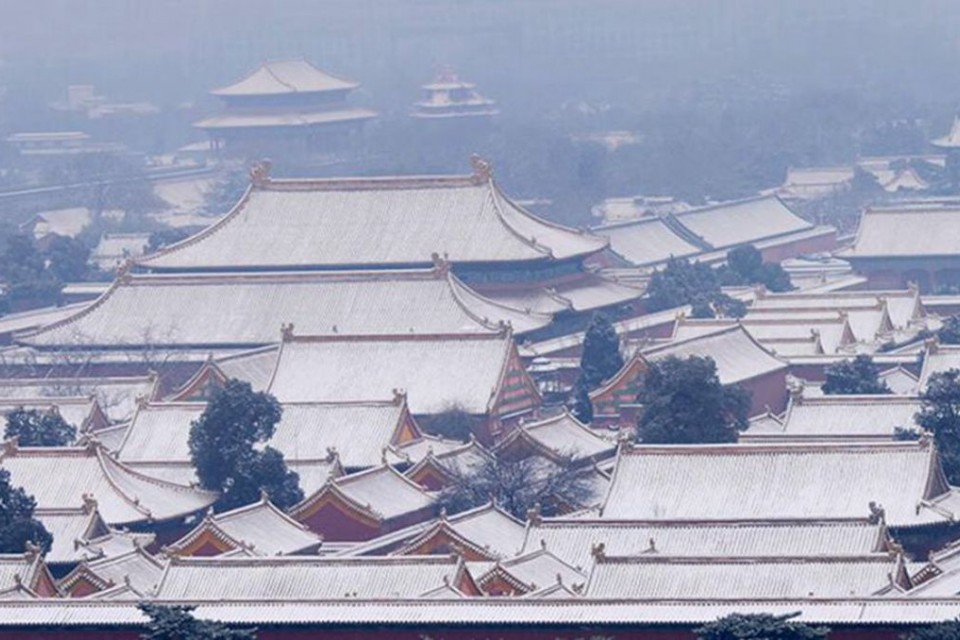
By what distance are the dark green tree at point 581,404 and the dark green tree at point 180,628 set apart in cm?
2174

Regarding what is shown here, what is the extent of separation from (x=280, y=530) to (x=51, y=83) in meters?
95.5

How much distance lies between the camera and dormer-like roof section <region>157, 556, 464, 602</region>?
122 ft

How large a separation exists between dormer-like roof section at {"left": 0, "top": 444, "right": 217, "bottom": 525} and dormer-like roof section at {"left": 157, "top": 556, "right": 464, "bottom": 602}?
6.68m

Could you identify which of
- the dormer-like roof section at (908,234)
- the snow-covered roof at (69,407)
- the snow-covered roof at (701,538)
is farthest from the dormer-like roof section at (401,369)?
the dormer-like roof section at (908,234)

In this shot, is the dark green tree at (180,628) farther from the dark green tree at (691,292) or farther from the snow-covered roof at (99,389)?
the dark green tree at (691,292)

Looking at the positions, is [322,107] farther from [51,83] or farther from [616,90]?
[51,83]

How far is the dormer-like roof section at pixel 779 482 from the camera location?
1686 inches

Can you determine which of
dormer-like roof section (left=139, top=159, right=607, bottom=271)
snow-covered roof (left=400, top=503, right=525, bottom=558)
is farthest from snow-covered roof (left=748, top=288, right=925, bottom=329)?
snow-covered roof (left=400, top=503, right=525, bottom=558)

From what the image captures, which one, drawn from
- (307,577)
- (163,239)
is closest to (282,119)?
(163,239)

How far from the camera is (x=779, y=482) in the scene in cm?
4362

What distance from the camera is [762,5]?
416 feet

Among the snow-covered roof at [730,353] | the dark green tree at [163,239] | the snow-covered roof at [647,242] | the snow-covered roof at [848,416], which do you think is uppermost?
the snow-covered roof at [848,416]

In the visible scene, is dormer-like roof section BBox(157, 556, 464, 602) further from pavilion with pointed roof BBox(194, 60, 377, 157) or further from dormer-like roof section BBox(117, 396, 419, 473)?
pavilion with pointed roof BBox(194, 60, 377, 157)

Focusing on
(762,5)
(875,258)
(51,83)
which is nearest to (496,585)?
(875,258)
